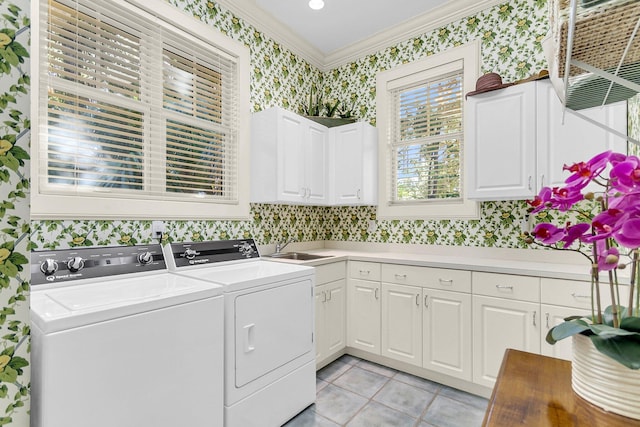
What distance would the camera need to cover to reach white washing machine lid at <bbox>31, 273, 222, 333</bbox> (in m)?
1.14

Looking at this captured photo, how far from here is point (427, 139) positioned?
120 inches

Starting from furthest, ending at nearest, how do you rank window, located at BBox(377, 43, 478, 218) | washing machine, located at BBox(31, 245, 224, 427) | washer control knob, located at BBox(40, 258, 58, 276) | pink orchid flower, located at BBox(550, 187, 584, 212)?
window, located at BBox(377, 43, 478, 218), washer control knob, located at BBox(40, 258, 58, 276), washing machine, located at BBox(31, 245, 224, 427), pink orchid flower, located at BBox(550, 187, 584, 212)

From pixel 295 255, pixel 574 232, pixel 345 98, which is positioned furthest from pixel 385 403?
pixel 345 98

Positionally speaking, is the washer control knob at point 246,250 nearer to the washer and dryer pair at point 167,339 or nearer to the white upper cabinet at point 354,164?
the washer and dryer pair at point 167,339

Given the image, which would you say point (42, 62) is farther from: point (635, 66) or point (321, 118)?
point (635, 66)

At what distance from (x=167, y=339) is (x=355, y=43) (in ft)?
10.8

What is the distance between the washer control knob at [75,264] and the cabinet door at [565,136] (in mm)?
2903

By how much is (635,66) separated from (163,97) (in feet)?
7.97

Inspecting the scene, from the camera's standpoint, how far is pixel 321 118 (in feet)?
10.6

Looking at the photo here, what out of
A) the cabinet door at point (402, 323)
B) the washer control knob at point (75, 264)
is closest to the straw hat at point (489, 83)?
the cabinet door at point (402, 323)

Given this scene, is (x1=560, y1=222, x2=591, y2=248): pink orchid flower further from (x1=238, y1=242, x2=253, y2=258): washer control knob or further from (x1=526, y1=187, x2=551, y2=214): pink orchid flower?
(x1=238, y1=242, x2=253, y2=258): washer control knob

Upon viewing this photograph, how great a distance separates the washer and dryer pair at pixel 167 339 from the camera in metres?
1.12

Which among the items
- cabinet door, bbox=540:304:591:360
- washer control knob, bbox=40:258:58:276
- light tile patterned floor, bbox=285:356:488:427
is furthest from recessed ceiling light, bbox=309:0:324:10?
light tile patterned floor, bbox=285:356:488:427

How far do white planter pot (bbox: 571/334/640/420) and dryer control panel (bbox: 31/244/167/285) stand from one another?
2.04 m
